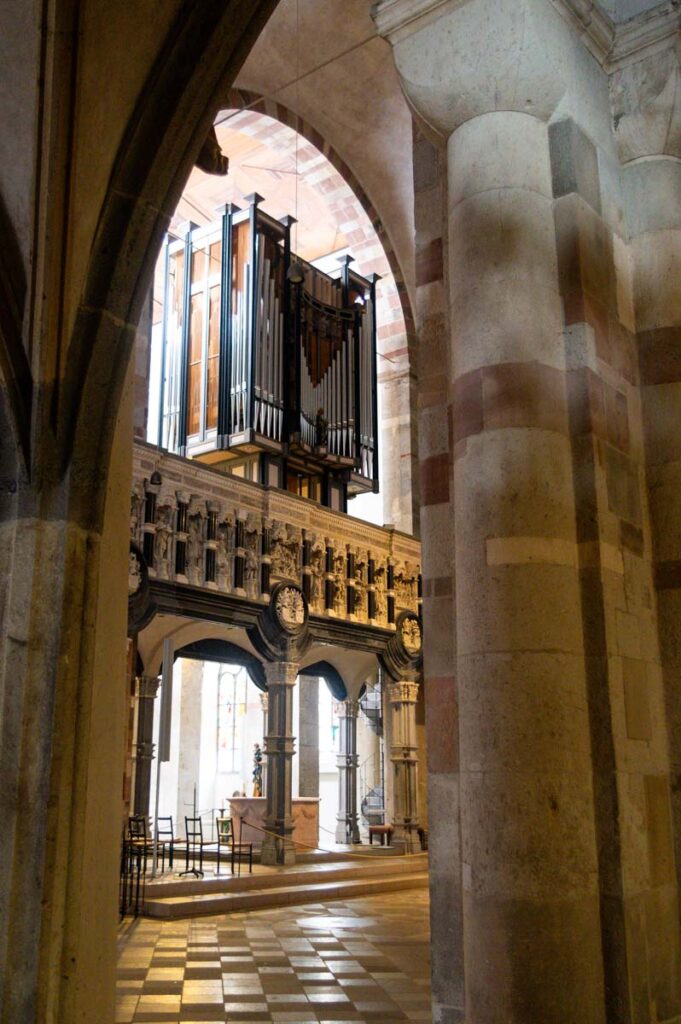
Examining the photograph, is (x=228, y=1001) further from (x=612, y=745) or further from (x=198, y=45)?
(x=198, y=45)

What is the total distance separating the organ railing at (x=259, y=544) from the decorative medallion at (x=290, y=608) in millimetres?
214

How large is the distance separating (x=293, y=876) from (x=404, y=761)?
3907 millimetres

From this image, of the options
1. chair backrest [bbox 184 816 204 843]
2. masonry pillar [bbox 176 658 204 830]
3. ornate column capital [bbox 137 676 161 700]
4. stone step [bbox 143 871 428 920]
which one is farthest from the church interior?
masonry pillar [bbox 176 658 204 830]

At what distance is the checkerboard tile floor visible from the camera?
5.61m

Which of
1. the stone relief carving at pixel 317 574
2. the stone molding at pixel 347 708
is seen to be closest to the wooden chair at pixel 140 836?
the stone relief carving at pixel 317 574

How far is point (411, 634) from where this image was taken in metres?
15.9

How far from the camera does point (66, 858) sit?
2916mm

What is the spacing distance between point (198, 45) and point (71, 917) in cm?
276

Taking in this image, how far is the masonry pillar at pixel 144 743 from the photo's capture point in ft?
41.2

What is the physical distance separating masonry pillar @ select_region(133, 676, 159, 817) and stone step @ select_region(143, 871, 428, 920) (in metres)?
2.08

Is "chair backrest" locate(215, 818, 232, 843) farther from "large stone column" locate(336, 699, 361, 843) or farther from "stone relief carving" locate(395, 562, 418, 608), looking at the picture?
"stone relief carving" locate(395, 562, 418, 608)

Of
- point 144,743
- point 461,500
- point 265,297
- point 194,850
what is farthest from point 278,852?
point 461,500

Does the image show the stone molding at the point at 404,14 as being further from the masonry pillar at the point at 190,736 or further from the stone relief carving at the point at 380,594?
the masonry pillar at the point at 190,736

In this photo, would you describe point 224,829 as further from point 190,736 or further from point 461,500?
point 461,500
